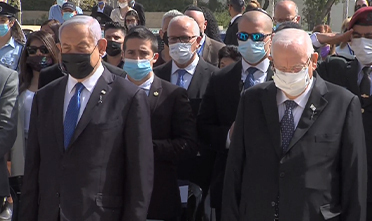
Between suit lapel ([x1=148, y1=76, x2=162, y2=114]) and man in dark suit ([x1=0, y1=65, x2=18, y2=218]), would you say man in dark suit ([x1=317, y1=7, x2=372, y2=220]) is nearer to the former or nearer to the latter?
suit lapel ([x1=148, y1=76, x2=162, y2=114])

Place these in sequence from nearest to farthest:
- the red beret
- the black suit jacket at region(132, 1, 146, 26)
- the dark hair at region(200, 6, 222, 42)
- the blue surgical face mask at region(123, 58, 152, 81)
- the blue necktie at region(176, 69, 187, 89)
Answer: the red beret
the blue surgical face mask at region(123, 58, 152, 81)
the blue necktie at region(176, 69, 187, 89)
the dark hair at region(200, 6, 222, 42)
the black suit jacket at region(132, 1, 146, 26)

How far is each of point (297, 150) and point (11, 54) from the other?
493 centimetres

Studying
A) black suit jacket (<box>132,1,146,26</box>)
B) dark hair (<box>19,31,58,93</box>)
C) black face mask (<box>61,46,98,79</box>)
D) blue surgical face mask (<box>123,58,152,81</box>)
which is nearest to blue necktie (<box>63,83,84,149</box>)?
black face mask (<box>61,46,98,79</box>)

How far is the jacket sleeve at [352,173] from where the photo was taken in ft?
12.5

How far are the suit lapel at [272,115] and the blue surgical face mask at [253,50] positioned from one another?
1058 millimetres

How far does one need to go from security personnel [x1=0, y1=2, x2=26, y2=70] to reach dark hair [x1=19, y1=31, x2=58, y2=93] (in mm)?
1604

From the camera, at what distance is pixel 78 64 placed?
4.18 meters

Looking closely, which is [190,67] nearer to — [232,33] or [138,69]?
[138,69]

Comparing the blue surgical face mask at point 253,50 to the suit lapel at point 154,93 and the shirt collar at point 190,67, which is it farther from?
the shirt collar at point 190,67

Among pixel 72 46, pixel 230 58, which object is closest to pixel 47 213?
pixel 72 46

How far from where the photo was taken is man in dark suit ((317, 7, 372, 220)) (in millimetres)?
4664

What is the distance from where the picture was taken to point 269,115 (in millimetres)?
3975

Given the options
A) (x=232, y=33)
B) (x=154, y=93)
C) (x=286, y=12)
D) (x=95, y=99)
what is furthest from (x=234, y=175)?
(x=232, y=33)

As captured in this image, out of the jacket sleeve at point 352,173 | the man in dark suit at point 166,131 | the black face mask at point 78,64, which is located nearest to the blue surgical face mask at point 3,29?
the man in dark suit at point 166,131
